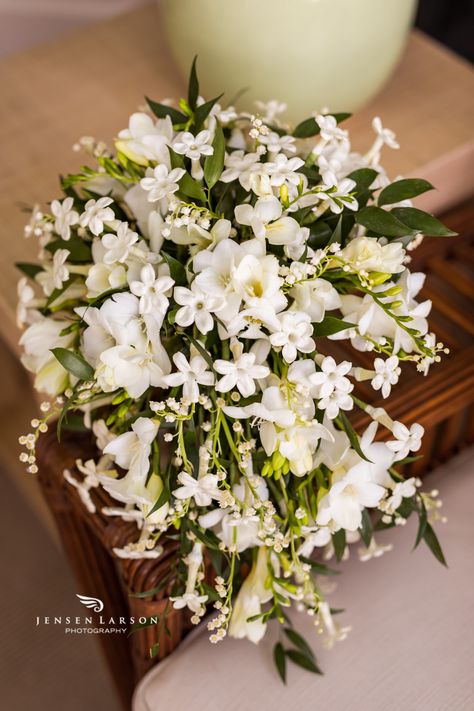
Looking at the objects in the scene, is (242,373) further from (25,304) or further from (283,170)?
(25,304)

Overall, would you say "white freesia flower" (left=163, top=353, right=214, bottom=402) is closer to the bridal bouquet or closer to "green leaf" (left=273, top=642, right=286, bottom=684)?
the bridal bouquet

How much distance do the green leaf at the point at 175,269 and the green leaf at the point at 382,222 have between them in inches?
5.8

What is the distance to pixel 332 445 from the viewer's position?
613 millimetres

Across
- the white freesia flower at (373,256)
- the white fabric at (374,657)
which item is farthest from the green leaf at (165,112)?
the white fabric at (374,657)

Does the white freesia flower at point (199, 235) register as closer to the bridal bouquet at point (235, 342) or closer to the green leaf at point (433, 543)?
the bridal bouquet at point (235, 342)

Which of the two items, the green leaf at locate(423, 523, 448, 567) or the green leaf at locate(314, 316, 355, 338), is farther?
the green leaf at locate(423, 523, 448, 567)

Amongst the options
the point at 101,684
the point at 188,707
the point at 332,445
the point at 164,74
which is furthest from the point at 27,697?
the point at 164,74

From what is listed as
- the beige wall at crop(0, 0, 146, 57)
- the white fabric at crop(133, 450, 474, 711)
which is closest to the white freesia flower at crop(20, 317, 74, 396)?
the white fabric at crop(133, 450, 474, 711)

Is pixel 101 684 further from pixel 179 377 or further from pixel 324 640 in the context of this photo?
pixel 179 377

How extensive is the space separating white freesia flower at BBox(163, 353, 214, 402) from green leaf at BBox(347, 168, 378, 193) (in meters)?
0.22

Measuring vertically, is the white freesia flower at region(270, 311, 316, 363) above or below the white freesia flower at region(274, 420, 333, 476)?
above

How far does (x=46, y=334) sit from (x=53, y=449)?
13cm

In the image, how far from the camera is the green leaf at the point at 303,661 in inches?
28.8

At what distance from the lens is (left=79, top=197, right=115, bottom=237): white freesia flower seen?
0.58 metres
